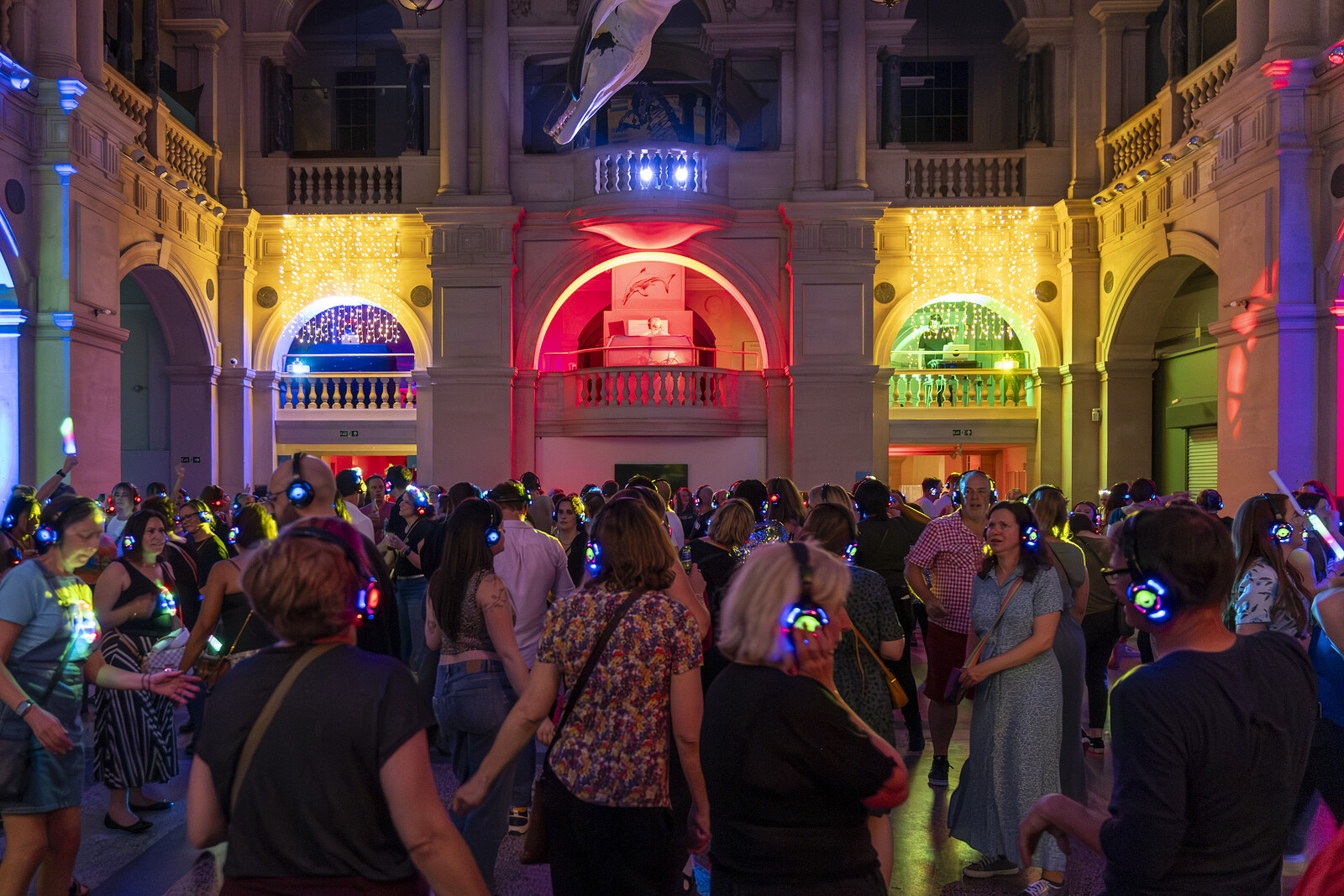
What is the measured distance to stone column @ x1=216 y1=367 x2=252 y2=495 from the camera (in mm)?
17359

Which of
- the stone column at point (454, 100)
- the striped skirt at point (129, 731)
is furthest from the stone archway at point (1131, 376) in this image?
the striped skirt at point (129, 731)

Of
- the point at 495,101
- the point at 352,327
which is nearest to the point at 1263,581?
the point at 495,101

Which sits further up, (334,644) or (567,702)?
(334,644)

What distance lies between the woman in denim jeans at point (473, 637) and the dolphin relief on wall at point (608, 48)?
9.47 metres

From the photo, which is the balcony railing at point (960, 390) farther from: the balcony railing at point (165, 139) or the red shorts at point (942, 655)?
the red shorts at point (942, 655)

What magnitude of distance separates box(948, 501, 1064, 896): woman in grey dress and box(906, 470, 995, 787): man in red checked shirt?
117cm

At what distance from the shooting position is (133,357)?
1773 centimetres

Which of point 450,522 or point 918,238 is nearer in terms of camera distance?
point 450,522

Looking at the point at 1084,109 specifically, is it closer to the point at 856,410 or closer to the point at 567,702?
the point at 856,410

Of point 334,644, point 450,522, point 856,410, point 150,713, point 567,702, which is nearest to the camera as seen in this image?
point 334,644

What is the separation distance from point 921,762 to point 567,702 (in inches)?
166

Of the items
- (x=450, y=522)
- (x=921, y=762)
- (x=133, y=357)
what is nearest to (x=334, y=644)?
(x=450, y=522)

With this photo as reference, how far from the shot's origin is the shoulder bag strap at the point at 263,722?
2254 mm

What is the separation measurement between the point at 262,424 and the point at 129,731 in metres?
13.2
